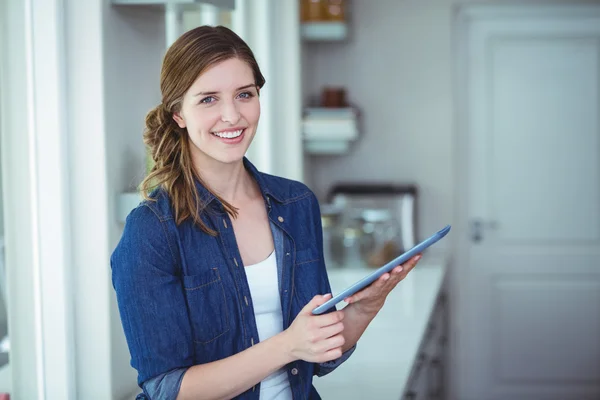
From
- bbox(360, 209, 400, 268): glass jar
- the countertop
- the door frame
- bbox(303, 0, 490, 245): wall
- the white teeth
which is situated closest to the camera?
the white teeth

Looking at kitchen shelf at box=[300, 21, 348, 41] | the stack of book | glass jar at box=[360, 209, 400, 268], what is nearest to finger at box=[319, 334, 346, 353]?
glass jar at box=[360, 209, 400, 268]

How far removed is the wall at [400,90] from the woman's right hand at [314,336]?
3.25 meters

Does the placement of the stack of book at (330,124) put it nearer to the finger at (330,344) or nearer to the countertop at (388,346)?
the countertop at (388,346)

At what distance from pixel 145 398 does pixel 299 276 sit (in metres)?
0.33

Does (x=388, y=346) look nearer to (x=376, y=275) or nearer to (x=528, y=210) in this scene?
(x=376, y=275)

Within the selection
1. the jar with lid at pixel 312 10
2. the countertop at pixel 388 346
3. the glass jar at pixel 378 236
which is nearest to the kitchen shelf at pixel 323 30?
the jar with lid at pixel 312 10

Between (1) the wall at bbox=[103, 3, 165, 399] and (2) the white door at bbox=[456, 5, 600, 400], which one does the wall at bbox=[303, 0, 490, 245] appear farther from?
(1) the wall at bbox=[103, 3, 165, 399]

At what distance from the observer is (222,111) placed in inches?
53.7

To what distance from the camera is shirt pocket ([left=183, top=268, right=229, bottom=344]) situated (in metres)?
1.36

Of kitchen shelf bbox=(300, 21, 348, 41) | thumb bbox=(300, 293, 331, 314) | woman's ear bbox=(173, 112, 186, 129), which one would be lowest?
thumb bbox=(300, 293, 331, 314)

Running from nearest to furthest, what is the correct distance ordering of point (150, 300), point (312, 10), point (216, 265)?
point (150, 300) → point (216, 265) → point (312, 10)

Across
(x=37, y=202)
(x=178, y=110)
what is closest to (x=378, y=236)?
(x=37, y=202)

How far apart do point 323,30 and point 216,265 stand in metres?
2.95

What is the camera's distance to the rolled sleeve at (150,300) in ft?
4.24
